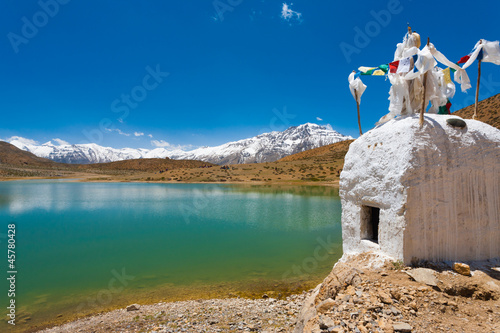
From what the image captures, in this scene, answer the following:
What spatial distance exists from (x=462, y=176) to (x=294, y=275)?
8.45 metres

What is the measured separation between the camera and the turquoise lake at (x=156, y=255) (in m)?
10.9

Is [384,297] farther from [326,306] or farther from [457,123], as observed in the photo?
[457,123]

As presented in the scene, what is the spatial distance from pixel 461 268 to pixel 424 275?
0.88m

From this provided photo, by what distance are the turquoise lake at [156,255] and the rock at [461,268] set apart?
21.4ft

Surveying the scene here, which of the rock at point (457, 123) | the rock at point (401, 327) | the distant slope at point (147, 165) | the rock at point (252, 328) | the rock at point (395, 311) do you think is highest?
the distant slope at point (147, 165)

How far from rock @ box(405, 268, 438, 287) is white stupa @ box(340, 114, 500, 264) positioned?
0.36m

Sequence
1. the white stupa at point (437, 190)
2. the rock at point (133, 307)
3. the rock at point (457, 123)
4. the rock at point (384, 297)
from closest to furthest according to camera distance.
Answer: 1. the rock at point (384, 297)
2. the white stupa at point (437, 190)
3. the rock at point (457, 123)
4. the rock at point (133, 307)

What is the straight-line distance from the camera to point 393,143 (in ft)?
21.0

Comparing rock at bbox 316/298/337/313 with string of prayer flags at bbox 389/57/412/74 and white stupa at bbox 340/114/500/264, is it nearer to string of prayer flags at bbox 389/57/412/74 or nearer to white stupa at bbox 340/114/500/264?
white stupa at bbox 340/114/500/264

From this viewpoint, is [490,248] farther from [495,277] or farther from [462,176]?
[462,176]

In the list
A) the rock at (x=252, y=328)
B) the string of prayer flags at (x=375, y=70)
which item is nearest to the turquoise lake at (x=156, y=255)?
the rock at (x=252, y=328)

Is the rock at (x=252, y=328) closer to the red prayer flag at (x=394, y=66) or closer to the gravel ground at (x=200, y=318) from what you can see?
the gravel ground at (x=200, y=318)

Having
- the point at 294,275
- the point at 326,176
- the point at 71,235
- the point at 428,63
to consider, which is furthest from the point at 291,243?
the point at 326,176

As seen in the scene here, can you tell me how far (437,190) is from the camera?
19.8 ft
